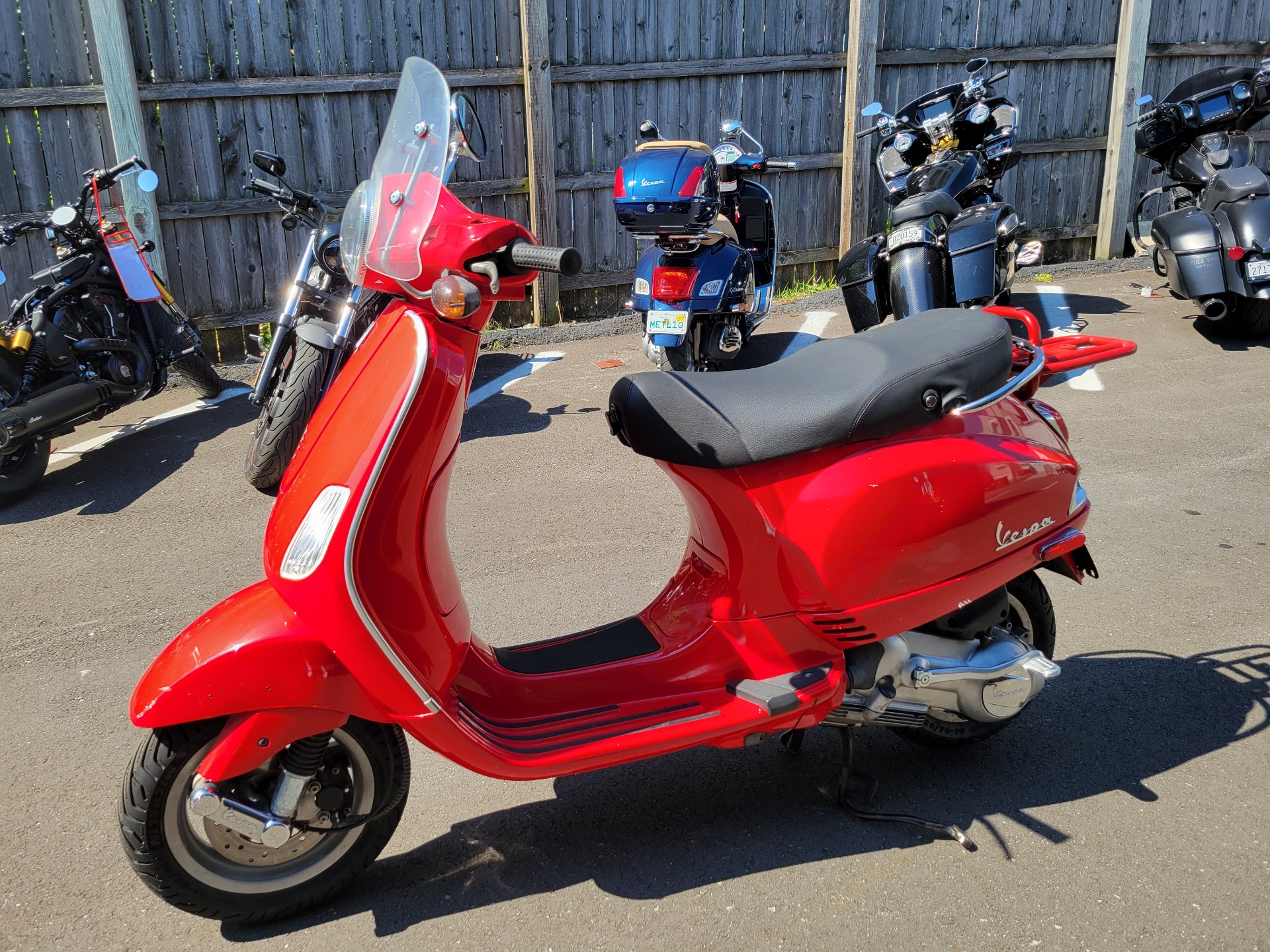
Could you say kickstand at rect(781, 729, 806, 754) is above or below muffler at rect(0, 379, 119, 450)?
below

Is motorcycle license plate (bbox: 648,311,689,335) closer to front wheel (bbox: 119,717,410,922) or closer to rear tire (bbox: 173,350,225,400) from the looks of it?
rear tire (bbox: 173,350,225,400)

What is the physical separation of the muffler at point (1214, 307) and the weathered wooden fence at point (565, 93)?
269 cm

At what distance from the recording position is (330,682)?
6.74ft

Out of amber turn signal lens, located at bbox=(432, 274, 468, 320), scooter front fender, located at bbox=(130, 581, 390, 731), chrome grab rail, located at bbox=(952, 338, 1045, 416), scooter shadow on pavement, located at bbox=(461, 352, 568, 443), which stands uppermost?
amber turn signal lens, located at bbox=(432, 274, 468, 320)

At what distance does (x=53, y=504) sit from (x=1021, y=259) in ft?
17.7

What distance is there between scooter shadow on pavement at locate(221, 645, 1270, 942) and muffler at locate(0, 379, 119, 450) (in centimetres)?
322

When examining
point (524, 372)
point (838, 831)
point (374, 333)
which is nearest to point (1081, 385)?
point (524, 372)

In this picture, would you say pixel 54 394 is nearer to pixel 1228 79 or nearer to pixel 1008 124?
pixel 1008 124

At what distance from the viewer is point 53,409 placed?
4.98m

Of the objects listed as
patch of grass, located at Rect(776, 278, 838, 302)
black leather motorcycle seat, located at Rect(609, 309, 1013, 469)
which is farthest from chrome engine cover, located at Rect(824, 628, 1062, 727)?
patch of grass, located at Rect(776, 278, 838, 302)

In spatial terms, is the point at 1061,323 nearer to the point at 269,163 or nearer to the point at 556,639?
the point at 269,163

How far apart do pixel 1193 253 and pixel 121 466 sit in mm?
6385

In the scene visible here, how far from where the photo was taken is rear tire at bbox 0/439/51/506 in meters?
4.86

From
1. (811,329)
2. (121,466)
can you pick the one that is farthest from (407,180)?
(811,329)
